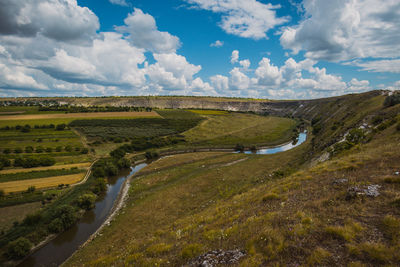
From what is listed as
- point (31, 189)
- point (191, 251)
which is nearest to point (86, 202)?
point (31, 189)

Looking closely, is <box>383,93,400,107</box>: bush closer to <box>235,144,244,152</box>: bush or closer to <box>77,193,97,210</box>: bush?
<box>235,144,244,152</box>: bush

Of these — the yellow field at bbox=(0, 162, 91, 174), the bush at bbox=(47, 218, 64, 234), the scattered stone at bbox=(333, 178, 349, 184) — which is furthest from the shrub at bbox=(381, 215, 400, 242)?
the yellow field at bbox=(0, 162, 91, 174)

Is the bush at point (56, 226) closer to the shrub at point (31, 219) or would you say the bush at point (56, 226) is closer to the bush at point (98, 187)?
the shrub at point (31, 219)

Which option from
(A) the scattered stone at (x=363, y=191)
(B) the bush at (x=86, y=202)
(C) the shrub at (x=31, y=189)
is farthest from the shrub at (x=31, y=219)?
(A) the scattered stone at (x=363, y=191)

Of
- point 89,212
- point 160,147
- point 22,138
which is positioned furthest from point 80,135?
point 89,212

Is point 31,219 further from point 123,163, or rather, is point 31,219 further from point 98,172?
point 123,163

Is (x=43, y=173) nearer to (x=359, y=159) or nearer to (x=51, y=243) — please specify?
(x=51, y=243)
